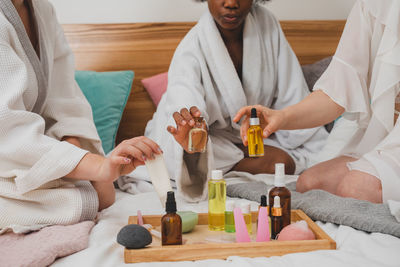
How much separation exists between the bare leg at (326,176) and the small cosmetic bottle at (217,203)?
44 cm

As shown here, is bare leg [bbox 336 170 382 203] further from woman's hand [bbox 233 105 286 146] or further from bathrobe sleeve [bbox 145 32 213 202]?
bathrobe sleeve [bbox 145 32 213 202]

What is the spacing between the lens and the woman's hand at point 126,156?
3.64ft

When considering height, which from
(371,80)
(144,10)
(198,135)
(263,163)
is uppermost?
(144,10)

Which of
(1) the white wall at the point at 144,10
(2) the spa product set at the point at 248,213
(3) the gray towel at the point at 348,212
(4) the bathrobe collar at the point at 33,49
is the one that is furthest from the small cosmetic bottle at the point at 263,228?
(1) the white wall at the point at 144,10

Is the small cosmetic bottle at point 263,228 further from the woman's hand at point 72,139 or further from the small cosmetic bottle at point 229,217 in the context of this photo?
the woman's hand at point 72,139

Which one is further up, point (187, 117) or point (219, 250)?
point (187, 117)

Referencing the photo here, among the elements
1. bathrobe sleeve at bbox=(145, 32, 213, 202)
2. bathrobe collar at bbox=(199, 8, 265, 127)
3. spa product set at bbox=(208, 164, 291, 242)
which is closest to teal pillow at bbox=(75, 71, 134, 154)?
bathrobe sleeve at bbox=(145, 32, 213, 202)

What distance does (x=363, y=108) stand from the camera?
1449 mm

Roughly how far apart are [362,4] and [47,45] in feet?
3.14

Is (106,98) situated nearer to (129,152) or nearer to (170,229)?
(129,152)

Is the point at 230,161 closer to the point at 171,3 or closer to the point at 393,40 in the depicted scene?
the point at 393,40

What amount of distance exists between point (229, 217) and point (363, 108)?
1.95ft

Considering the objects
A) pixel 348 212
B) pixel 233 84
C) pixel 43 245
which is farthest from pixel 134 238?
pixel 233 84

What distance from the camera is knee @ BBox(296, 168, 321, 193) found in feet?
4.98
